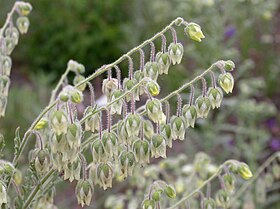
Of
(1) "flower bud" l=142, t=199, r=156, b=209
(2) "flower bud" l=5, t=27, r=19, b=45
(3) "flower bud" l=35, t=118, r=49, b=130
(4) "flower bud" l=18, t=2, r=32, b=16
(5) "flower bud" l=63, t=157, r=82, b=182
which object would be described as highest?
(4) "flower bud" l=18, t=2, r=32, b=16

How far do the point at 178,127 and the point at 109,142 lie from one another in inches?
7.6

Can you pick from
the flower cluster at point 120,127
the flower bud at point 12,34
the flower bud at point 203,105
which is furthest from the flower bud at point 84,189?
the flower bud at point 12,34

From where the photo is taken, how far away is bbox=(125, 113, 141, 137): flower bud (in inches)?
60.7

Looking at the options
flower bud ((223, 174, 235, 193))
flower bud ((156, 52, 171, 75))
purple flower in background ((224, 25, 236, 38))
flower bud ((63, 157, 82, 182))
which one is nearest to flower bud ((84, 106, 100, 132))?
flower bud ((63, 157, 82, 182))

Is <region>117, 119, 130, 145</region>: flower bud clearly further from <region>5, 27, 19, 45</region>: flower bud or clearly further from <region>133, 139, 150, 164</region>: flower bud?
<region>5, 27, 19, 45</region>: flower bud

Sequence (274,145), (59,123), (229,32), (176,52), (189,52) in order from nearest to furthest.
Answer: (59,123)
(176,52)
(274,145)
(189,52)
(229,32)

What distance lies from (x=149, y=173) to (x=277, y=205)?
1.95m

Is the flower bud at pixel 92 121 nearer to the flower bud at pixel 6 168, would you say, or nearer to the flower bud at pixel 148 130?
the flower bud at pixel 148 130

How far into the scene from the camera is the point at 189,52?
5094mm

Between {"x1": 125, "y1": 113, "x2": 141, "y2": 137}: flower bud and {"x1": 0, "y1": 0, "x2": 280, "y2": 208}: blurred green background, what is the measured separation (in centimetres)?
278

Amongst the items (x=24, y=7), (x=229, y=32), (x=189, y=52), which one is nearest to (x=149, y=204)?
(x=24, y=7)

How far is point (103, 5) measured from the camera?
6.73 m

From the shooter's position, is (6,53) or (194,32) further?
(6,53)

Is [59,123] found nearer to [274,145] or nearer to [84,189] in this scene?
[84,189]
